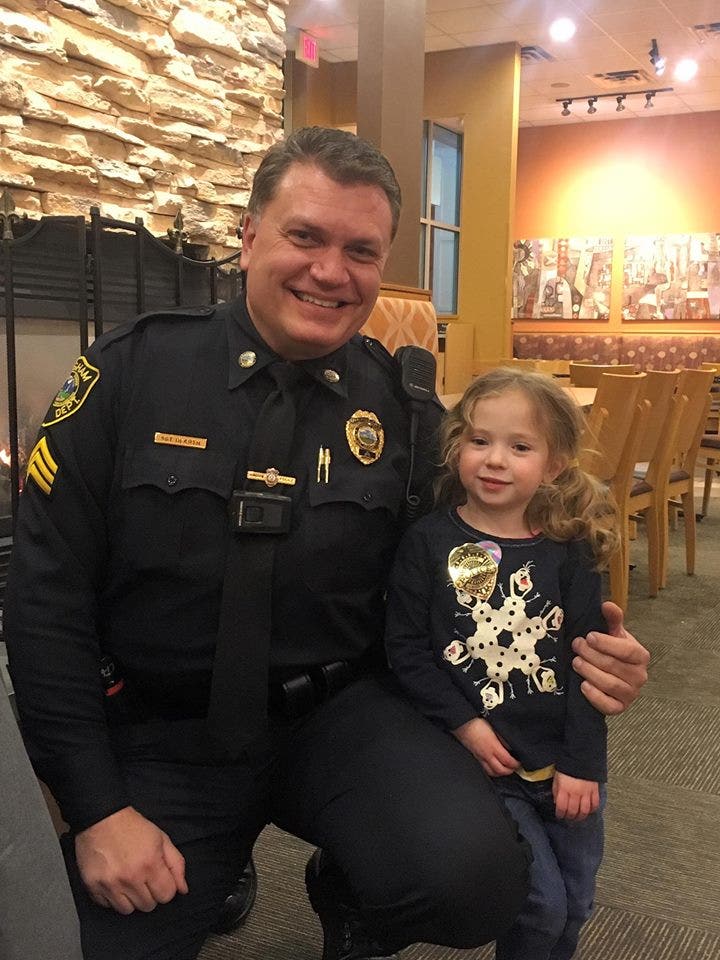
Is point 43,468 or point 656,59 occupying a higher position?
point 656,59

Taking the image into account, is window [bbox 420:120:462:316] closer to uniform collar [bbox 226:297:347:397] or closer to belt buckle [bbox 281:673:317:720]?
uniform collar [bbox 226:297:347:397]

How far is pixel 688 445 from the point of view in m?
3.94

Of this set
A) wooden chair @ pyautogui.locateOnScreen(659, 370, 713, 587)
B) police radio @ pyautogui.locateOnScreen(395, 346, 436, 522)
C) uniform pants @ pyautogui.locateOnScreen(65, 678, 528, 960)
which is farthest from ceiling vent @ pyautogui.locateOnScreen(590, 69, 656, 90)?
uniform pants @ pyautogui.locateOnScreen(65, 678, 528, 960)

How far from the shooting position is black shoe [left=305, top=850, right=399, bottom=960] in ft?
4.11

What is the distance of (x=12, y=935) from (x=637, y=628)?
293 centimetres

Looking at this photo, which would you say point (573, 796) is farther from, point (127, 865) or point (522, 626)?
point (127, 865)

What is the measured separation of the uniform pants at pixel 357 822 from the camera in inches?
42.6

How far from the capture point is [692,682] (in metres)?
2.75

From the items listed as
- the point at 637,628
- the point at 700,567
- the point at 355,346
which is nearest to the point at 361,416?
the point at 355,346

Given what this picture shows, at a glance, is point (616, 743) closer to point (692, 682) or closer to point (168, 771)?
point (692, 682)

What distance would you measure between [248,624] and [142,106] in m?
2.82

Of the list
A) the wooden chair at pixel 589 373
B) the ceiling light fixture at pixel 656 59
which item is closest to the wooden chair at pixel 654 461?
the wooden chair at pixel 589 373

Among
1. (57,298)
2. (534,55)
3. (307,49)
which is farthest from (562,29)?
(57,298)

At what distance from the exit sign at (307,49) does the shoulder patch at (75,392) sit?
6091mm
